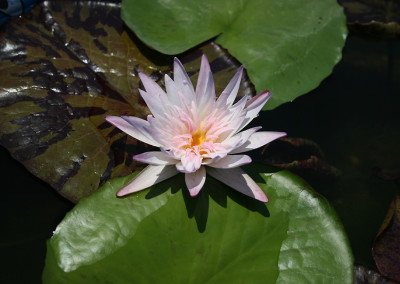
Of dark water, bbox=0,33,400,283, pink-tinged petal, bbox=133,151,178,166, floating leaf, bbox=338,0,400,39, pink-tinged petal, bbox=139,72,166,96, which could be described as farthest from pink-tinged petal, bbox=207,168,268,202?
floating leaf, bbox=338,0,400,39

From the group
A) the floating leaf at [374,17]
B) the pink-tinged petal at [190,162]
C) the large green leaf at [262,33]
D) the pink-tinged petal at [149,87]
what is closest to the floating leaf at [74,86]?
the large green leaf at [262,33]

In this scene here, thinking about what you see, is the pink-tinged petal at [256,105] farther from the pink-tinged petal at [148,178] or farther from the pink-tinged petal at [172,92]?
the pink-tinged petal at [148,178]

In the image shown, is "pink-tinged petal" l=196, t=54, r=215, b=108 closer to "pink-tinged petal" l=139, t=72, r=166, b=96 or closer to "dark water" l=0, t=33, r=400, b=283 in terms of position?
"pink-tinged petal" l=139, t=72, r=166, b=96

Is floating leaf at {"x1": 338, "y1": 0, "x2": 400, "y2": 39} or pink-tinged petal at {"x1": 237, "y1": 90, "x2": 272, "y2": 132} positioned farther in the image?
floating leaf at {"x1": 338, "y1": 0, "x2": 400, "y2": 39}

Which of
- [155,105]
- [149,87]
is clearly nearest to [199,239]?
[155,105]

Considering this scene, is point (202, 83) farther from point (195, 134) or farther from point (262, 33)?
point (262, 33)

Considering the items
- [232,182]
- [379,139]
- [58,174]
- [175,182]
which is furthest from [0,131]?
[379,139]

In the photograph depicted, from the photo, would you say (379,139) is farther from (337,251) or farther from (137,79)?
(137,79)
